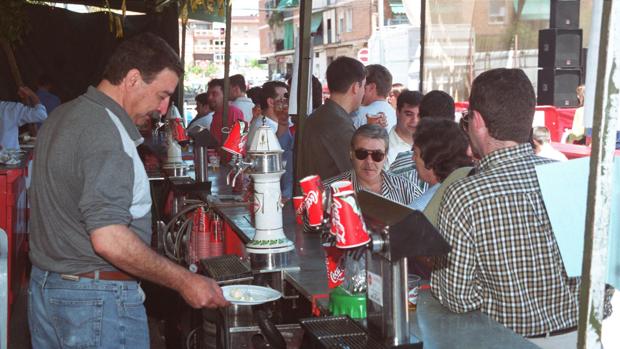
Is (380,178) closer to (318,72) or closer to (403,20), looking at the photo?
(403,20)

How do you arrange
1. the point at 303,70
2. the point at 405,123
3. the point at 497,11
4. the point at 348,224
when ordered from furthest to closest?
the point at 497,11
the point at 405,123
the point at 303,70
the point at 348,224

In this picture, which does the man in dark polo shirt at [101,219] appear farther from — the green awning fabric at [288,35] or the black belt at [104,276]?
the green awning fabric at [288,35]

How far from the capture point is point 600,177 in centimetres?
162

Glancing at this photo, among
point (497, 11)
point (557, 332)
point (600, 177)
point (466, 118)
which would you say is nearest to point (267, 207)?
point (466, 118)

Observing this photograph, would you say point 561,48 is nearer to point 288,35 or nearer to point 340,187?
point 340,187

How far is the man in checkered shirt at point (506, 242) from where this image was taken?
2354 mm

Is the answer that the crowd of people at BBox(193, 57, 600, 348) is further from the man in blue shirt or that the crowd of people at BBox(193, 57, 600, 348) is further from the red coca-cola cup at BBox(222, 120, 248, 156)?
the man in blue shirt

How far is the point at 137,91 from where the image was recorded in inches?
108

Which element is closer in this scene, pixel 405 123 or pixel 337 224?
pixel 337 224

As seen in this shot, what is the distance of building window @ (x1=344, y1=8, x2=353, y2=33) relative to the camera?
2000 inches

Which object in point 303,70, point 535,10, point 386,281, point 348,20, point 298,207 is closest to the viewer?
point 386,281

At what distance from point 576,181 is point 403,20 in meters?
48.1

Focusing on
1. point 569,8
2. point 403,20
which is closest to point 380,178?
point 569,8

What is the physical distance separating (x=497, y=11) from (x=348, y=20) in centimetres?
3068
